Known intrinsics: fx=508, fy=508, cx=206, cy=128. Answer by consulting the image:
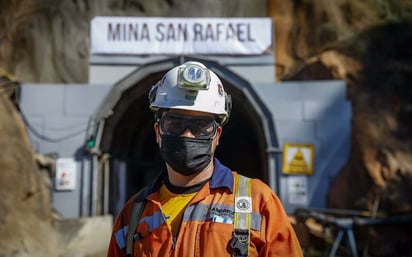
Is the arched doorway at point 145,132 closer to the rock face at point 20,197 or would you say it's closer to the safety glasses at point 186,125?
the rock face at point 20,197

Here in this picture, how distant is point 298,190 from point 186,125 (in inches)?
357

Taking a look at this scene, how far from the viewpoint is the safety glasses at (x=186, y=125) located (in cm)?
240

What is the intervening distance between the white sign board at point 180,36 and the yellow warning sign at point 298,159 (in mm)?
2491

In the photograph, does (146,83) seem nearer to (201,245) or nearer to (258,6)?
(258,6)

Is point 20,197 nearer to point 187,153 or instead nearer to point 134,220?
point 134,220

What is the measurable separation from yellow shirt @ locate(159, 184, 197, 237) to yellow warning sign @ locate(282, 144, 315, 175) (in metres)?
8.99

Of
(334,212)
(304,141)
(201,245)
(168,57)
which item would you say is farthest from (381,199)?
(201,245)

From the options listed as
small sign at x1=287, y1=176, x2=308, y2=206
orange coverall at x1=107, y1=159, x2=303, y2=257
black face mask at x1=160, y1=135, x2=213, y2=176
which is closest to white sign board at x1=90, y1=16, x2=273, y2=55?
small sign at x1=287, y1=176, x2=308, y2=206

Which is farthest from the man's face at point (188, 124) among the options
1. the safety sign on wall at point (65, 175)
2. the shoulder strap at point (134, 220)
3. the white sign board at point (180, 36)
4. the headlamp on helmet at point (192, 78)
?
the white sign board at point (180, 36)

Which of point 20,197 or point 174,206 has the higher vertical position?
point 174,206

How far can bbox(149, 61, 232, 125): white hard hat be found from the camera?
238 cm

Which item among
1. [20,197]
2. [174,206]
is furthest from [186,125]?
[20,197]

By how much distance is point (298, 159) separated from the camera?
36.7 feet

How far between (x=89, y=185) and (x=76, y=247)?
1.40 m
